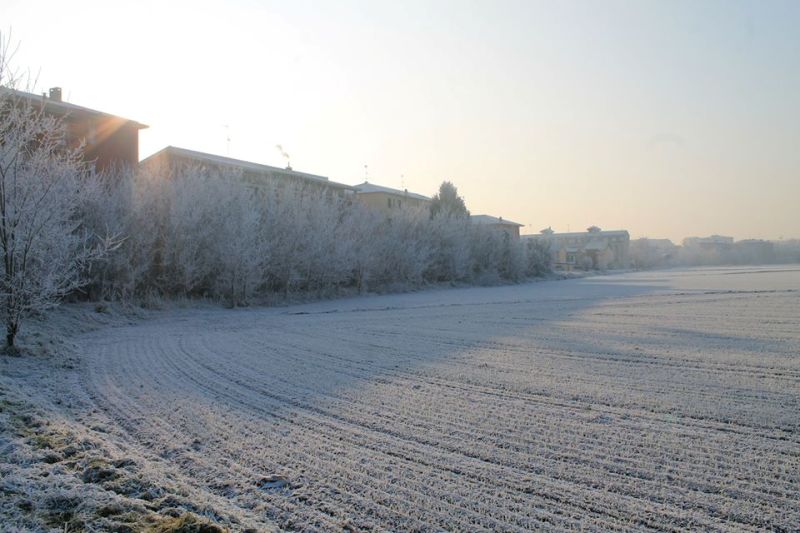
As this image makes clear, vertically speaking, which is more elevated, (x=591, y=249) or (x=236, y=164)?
(x=236, y=164)

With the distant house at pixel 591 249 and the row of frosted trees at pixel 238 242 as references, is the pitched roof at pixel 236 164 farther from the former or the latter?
the distant house at pixel 591 249

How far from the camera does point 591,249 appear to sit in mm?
96500

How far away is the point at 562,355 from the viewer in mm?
10078

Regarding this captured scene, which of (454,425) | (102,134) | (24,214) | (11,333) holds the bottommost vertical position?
(454,425)

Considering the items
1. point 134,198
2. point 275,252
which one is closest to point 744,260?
point 275,252

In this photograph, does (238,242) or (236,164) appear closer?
(238,242)

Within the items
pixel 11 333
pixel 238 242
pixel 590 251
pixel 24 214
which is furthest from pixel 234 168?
pixel 590 251

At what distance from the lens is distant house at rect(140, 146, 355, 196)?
27.1m

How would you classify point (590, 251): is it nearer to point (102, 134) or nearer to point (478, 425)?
point (102, 134)

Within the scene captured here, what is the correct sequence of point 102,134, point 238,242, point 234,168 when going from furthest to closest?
point 102,134, point 234,168, point 238,242

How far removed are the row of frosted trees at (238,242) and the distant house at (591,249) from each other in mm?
30187

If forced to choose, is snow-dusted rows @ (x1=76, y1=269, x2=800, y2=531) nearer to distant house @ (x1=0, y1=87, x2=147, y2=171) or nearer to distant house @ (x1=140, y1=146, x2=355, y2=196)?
distant house @ (x1=140, y1=146, x2=355, y2=196)

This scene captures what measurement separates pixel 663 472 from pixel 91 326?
15524mm

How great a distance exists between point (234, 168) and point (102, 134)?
8.59 m
